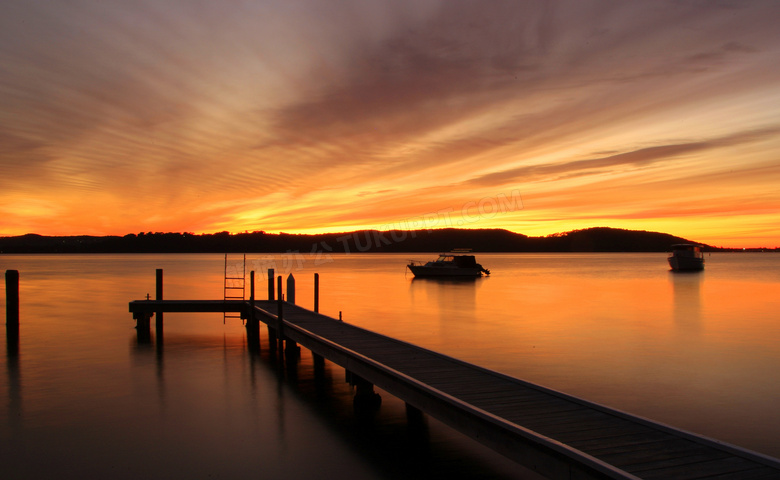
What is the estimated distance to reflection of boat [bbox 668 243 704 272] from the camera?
258 feet

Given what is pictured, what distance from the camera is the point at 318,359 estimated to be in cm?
1419

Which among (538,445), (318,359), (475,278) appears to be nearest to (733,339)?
(318,359)

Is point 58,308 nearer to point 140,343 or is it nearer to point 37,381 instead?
point 140,343

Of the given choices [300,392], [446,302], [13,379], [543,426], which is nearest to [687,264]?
[446,302]

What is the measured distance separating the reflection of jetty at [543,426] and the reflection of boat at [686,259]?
79.8 meters

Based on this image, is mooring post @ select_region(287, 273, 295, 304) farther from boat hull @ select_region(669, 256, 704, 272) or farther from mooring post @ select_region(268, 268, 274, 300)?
boat hull @ select_region(669, 256, 704, 272)

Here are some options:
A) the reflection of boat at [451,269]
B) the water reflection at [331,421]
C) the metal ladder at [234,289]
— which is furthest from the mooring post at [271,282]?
the reflection of boat at [451,269]

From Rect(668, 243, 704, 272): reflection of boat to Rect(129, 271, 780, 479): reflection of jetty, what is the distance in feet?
262

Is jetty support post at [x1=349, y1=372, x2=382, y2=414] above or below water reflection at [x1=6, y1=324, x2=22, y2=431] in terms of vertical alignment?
above

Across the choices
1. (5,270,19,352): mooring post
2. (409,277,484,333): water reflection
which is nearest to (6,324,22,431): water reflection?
(5,270,19,352): mooring post

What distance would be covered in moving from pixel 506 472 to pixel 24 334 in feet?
67.5

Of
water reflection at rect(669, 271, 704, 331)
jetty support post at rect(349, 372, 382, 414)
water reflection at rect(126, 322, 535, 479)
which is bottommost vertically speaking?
water reflection at rect(669, 271, 704, 331)

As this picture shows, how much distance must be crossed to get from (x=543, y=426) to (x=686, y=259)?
8296cm

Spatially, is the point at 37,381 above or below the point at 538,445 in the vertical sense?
below
